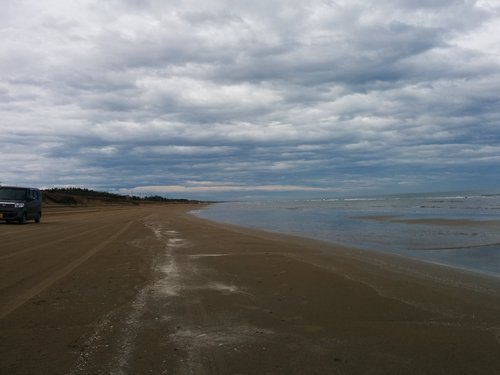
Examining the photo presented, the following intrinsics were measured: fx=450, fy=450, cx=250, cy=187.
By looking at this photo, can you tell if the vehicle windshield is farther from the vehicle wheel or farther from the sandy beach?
the sandy beach

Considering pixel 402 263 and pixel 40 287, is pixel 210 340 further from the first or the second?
pixel 402 263

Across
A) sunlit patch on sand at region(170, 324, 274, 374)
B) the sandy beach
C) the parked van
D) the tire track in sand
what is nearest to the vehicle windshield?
the parked van

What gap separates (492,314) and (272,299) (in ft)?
10.4

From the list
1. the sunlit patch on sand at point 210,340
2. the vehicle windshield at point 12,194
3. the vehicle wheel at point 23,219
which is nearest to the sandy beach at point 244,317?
the sunlit patch on sand at point 210,340

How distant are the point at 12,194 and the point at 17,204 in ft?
2.76

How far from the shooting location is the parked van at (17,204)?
86.2 ft

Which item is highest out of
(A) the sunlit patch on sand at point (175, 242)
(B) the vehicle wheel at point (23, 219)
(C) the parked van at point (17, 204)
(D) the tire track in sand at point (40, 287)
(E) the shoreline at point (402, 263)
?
(C) the parked van at point (17, 204)

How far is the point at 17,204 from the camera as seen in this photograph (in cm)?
2659

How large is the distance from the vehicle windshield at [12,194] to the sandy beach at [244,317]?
17.7 meters

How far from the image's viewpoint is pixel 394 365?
4445mm

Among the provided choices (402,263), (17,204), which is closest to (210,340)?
(402,263)

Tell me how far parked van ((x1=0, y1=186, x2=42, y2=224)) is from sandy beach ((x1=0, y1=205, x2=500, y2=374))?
17041 mm

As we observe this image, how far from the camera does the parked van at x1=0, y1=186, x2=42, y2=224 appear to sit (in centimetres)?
2628

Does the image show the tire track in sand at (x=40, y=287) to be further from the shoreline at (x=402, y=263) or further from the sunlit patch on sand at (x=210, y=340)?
the shoreline at (x=402, y=263)
